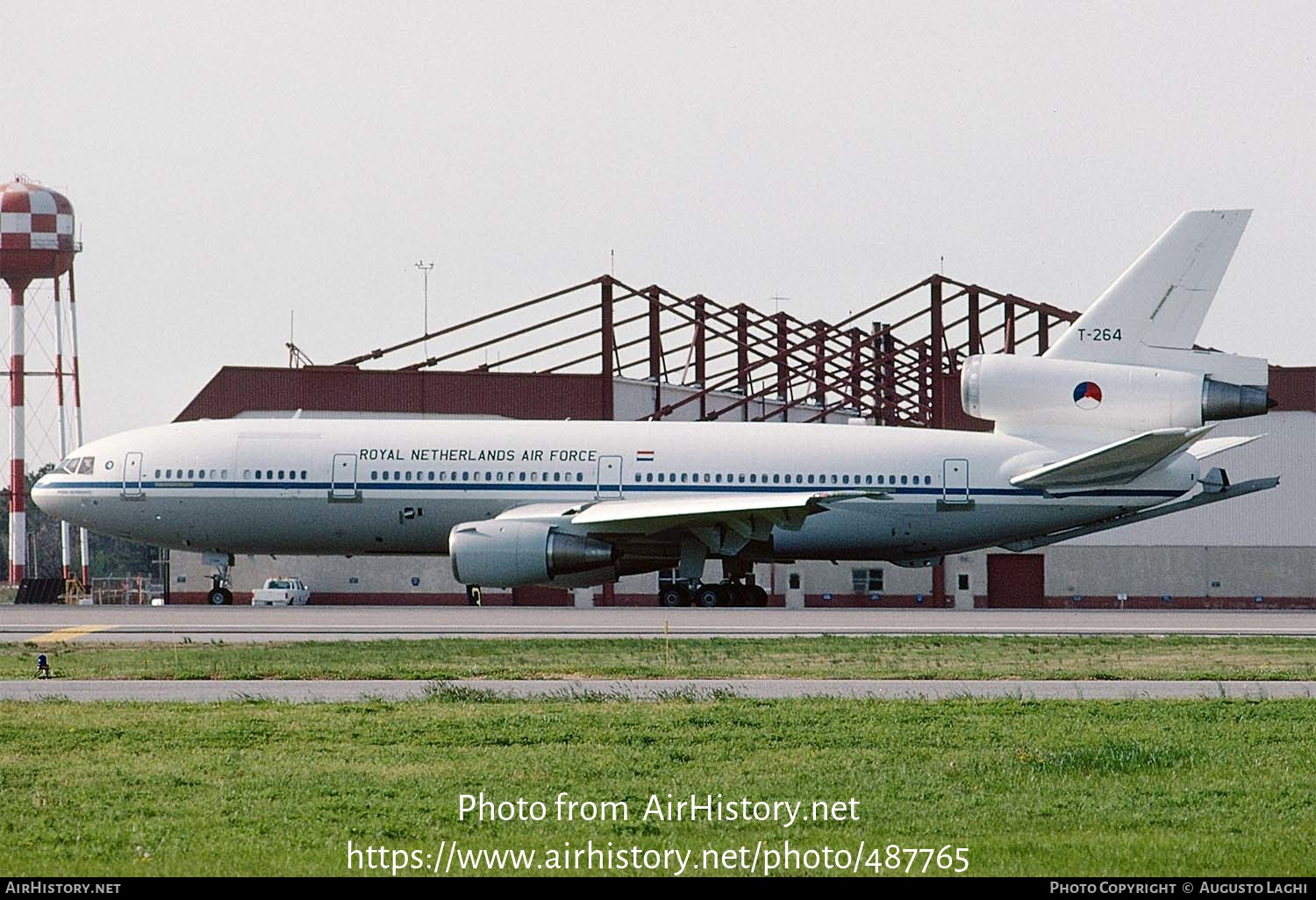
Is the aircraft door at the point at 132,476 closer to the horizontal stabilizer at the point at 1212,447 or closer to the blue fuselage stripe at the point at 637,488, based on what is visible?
the blue fuselage stripe at the point at 637,488

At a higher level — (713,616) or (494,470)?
(494,470)

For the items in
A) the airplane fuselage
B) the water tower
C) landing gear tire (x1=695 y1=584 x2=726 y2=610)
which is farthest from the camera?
the water tower

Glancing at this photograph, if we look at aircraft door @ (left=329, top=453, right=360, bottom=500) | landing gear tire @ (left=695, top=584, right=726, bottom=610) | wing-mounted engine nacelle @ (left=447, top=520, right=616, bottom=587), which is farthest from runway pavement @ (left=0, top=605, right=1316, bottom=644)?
aircraft door @ (left=329, top=453, right=360, bottom=500)

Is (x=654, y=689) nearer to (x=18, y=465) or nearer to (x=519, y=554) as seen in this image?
(x=519, y=554)

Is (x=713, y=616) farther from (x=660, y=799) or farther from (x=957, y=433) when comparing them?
(x=660, y=799)

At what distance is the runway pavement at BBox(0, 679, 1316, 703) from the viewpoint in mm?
21281

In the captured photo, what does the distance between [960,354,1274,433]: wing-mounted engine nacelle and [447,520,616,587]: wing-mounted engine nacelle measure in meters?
11.3

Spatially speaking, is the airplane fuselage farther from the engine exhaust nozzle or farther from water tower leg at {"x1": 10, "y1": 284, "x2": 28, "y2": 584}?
water tower leg at {"x1": 10, "y1": 284, "x2": 28, "y2": 584}

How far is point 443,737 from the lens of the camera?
17312 mm

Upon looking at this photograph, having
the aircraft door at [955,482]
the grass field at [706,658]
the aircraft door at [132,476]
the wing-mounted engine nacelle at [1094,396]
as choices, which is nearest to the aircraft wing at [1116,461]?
the wing-mounted engine nacelle at [1094,396]

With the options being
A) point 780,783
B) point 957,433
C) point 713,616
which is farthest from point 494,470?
point 780,783

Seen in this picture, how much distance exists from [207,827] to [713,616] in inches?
1036

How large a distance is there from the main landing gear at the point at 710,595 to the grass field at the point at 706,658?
42.6ft

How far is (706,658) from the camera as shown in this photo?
27.4 m
